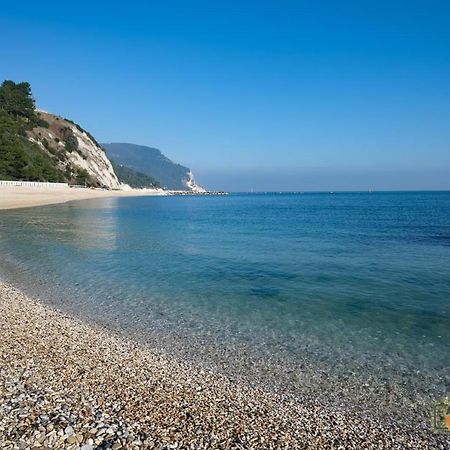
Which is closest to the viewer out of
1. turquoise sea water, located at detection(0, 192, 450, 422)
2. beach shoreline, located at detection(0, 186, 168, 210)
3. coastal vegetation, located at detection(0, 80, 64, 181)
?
turquoise sea water, located at detection(0, 192, 450, 422)

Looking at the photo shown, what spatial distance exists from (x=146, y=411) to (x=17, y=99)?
15645cm

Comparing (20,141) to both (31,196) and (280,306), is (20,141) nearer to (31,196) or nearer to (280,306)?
(31,196)

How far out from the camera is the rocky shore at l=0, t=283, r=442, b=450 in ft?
18.6

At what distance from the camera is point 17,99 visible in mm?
135625

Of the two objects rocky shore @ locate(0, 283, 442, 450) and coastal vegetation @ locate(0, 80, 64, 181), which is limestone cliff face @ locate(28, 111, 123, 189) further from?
rocky shore @ locate(0, 283, 442, 450)

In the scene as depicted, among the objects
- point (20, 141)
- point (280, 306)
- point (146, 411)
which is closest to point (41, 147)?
point (20, 141)

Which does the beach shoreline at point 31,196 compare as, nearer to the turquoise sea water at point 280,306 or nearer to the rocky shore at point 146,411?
the turquoise sea water at point 280,306

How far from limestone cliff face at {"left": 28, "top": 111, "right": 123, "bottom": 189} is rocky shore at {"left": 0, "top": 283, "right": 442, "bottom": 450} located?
143 metres

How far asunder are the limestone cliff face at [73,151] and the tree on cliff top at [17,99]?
24.3 feet

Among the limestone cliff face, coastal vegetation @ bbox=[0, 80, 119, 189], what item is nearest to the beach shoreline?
coastal vegetation @ bbox=[0, 80, 119, 189]

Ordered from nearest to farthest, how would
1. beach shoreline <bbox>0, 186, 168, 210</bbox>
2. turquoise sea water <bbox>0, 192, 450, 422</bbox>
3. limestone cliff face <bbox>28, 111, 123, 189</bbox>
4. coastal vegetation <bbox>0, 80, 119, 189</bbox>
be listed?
1. turquoise sea water <bbox>0, 192, 450, 422</bbox>
2. beach shoreline <bbox>0, 186, 168, 210</bbox>
3. coastal vegetation <bbox>0, 80, 119, 189</bbox>
4. limestone cliff face <bbox>28, 111, 123, 189</bbox>

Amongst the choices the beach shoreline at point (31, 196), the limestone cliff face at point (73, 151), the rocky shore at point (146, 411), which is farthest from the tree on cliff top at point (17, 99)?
the rocky shore at point (146, 411)

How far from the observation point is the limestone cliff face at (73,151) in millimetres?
140875

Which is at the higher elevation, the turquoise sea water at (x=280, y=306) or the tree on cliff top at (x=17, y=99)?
the tree on cliff top at (x=17, y=99)
